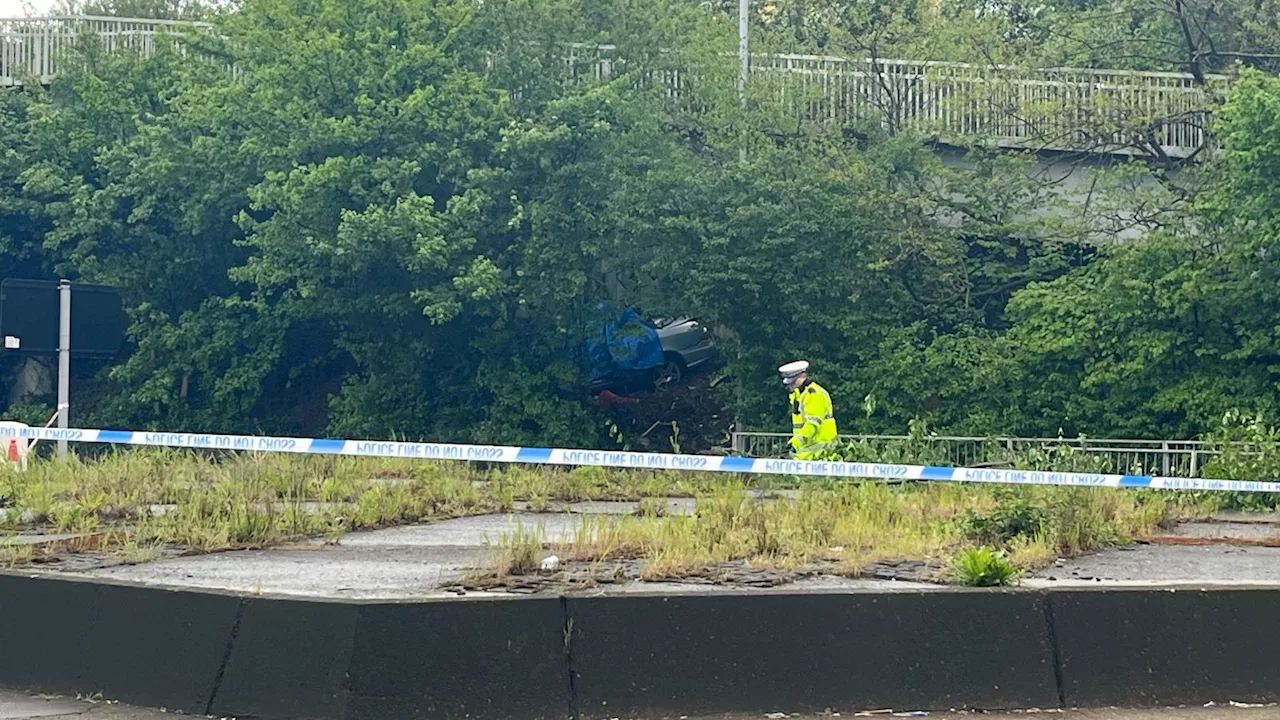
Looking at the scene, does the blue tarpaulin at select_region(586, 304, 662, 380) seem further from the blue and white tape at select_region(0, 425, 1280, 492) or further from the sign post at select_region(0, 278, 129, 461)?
the blue and white tape at select_region(0, 425, 1280, 492)

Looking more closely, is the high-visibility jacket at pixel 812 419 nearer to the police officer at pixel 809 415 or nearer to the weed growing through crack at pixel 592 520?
the police officer at pixel 809 415

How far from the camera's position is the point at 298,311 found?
28.9 meters

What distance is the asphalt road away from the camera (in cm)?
658

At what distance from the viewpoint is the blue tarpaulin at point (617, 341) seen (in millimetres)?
27891

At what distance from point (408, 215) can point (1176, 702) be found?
2016cm

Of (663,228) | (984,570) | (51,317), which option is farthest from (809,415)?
(663,228)

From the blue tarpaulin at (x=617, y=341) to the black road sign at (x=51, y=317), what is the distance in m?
11.9

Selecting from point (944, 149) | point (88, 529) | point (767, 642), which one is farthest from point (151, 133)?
point (767, 642)

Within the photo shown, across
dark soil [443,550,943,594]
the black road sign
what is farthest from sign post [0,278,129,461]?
dark soil [443,550,943,594]

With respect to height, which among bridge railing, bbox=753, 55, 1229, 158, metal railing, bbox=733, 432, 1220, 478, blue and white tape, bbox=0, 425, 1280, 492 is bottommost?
metal railing, bbox=733, 432, 1220, 478

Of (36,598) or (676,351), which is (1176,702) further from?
(676,351)

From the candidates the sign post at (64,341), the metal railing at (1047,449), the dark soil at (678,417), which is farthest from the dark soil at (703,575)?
the dark soil at (678,417)

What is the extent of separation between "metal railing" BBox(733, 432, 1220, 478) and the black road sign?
29.7 feet

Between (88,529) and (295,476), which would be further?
(295,476)
